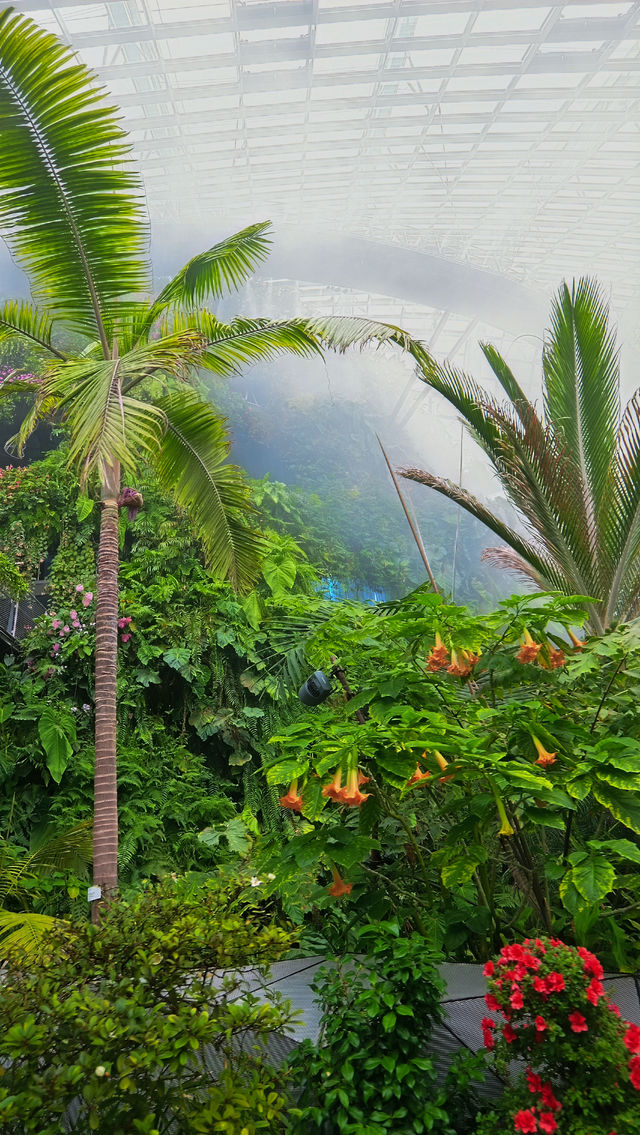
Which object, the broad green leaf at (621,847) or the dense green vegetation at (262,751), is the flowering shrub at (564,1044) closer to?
the dense green vegetation at (262,751)

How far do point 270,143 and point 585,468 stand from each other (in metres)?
10.6

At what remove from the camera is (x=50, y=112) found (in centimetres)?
391

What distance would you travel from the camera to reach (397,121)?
40.5 feet

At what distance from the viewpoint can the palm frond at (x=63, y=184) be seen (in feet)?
12.6

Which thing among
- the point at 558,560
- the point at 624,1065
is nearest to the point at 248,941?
the point at 624,1065

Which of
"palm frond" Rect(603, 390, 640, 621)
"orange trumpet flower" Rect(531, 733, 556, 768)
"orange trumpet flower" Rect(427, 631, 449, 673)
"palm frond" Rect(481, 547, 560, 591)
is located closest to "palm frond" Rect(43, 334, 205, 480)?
"orange trumpet flower" Rect(427, 631, 449, 673)

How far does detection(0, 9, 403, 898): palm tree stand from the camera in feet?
12.6

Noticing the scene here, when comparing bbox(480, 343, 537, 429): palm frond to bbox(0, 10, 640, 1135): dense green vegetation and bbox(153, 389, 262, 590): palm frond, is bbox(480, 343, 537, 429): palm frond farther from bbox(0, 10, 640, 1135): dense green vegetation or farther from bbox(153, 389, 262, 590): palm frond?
bbox(153, 389, 262, 590): palm frond

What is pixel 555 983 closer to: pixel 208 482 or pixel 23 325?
pixel 208 482

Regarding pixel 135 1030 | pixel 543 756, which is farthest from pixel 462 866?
pixel 135 1030

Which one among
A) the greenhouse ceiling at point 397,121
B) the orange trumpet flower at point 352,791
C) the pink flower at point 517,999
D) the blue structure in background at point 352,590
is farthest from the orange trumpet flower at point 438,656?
the greenhouse ceiling at point 397,121

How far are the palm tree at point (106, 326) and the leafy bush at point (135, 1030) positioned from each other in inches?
57.1

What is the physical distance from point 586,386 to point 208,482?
2.57m

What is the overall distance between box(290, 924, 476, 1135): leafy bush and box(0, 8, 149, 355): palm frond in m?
3.88
